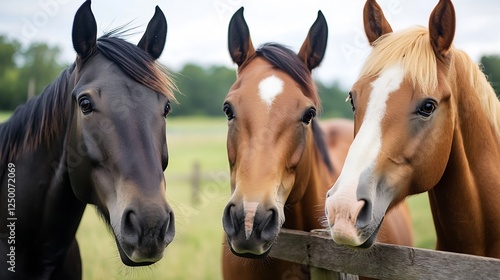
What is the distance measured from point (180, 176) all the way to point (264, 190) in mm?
13534

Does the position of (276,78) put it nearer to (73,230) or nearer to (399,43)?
(399,43)

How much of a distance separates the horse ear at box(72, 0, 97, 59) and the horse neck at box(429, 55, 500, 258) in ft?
7.59

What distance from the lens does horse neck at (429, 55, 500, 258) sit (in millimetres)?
2809

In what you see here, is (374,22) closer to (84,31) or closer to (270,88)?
(270,88)

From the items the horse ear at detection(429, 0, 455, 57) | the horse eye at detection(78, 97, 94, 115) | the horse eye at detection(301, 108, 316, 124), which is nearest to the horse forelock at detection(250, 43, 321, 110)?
the horse eye at detection(301, 108, 316, 124)

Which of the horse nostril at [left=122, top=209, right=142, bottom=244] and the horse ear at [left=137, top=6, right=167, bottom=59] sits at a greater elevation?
the horse ear at [left=137, top=6, right=167, bottom=59]

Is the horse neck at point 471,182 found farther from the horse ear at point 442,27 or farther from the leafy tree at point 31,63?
the leafy tree at point 31,63

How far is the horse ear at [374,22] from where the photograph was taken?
3141 millimetres

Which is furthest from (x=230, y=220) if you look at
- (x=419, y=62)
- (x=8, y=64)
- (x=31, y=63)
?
(x=8, y=64)

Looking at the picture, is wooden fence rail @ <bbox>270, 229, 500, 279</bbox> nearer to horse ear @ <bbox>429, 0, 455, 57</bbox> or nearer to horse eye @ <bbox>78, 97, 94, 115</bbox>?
horse ear @ <bbox>429, 0, 455, 57</bbox>

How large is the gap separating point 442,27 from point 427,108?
54 centimetres

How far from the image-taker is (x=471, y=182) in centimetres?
283

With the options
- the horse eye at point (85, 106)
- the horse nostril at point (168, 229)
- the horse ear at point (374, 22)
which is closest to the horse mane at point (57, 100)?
the horse eye at point (85, 106)

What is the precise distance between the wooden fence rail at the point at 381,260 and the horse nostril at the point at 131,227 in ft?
3.83
